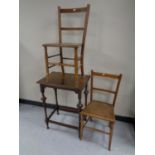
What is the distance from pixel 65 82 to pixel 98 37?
2.52 feet

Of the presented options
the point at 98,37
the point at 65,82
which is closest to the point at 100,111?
the point at 65,82

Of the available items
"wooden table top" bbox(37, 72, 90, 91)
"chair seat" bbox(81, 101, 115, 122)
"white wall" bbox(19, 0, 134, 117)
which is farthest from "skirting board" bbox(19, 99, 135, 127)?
"wooden table top" bbox(37, 72, 90, 91)

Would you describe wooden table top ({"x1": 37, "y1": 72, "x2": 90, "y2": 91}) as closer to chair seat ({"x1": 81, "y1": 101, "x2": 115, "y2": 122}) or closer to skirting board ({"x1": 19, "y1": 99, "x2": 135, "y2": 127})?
chair seat ({"x1": 81, "y1": 101, "x2": 115, "y2": 122})

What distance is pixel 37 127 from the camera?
2.14m

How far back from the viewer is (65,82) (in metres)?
1.84

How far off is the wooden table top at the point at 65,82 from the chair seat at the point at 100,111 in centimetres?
30

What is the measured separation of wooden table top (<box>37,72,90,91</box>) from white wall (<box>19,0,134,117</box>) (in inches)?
13.2

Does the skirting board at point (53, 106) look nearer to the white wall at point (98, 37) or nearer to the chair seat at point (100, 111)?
the white wall at point (98, 37)
